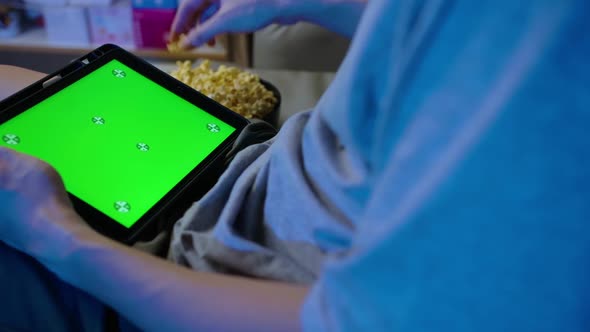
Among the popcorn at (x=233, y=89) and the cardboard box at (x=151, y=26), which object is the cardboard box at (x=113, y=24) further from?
the popcorn at (x=233, y=89)

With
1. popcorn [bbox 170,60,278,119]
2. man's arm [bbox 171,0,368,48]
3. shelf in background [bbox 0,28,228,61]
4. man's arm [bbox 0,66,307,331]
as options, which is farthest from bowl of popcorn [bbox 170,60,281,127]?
shelf in background [bbox 0,28,228,61]

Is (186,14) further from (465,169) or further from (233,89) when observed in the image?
(465,169)

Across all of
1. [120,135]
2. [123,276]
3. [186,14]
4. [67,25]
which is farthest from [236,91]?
[67,25]

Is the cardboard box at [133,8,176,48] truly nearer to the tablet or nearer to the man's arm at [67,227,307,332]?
the tablet

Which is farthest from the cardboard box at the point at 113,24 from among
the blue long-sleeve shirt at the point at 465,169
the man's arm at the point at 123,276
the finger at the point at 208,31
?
the blue long-sleeve shirt at the point at 465,169

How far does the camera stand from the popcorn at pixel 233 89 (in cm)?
80

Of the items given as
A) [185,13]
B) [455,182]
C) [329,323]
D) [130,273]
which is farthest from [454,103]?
[185,13]

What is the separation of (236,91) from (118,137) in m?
0.34

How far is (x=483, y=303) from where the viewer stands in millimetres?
275

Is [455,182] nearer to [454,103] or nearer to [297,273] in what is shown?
[454,103]

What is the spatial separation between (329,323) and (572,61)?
20cm

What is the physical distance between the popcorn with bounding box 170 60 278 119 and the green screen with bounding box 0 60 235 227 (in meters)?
0.23

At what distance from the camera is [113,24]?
145cm

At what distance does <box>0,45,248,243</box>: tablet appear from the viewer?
46 cm
